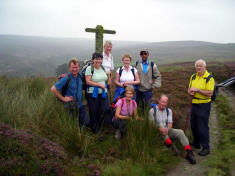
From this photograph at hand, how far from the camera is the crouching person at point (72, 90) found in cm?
374

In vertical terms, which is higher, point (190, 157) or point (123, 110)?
point (123, 110)

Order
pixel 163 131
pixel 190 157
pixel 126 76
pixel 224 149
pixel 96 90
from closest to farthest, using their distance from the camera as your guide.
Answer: pixel 190 157, pixel 163 131, pixel 96 90, pixel 224 149, pixel 126 76

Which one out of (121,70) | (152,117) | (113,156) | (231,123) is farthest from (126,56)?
(231,123)

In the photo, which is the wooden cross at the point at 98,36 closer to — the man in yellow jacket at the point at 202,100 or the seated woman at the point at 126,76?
the seated woman at the point at 126,76

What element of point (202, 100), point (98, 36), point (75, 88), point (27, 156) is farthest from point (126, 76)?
point (27, 156)

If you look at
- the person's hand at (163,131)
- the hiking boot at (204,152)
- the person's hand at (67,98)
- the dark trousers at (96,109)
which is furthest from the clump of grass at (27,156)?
the hiking boot at (204,152)

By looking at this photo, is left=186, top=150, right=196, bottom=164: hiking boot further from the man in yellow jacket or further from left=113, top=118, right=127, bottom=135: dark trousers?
left=113, top=118, right=127, bottom=135: dark trousers

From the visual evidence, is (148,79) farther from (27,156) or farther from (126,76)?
(27,156)

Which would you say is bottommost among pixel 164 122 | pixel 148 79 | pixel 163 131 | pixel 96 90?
pixel 163 131

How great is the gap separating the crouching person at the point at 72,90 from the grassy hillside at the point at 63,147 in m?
0.22

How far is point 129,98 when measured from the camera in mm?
4188

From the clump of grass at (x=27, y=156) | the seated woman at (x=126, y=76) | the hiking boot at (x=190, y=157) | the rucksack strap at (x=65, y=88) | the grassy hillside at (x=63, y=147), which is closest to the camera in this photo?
the clump of grass at (x=27, y=156)

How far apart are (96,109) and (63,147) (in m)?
1.20

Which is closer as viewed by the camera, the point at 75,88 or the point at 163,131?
the point at 75,88
